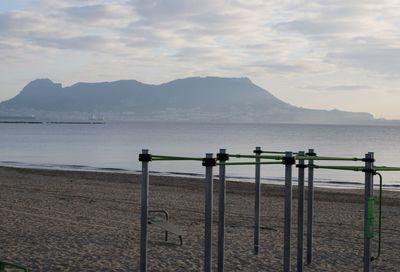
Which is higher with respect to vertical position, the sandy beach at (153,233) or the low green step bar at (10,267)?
the low green step bar at (10,267)

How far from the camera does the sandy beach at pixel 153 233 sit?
31.9 ft

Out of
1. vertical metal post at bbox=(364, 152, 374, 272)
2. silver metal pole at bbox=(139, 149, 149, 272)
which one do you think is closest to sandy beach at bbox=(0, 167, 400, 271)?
silver metal pole at bbox=(139, 149, 149, 272)

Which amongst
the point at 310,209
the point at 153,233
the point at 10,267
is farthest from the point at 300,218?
the point at 153,233

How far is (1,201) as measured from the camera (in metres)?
17.1

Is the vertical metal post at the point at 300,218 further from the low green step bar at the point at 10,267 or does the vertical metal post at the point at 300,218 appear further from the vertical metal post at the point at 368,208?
the low green step bar at the point at 10,267

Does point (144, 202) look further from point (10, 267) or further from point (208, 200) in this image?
point (10, 267)

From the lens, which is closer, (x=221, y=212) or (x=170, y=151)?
(x=221, y=212)

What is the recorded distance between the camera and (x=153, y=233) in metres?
12.5

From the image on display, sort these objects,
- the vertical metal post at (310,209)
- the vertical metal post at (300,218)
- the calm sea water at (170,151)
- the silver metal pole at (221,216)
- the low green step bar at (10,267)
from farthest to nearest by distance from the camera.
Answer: the calm sea water at (170,151) → the vertical metal post at (310,209) → the vertical metal post at (300,218) → the silver metal pole at (221,216) → the low green step bar at (10,267)

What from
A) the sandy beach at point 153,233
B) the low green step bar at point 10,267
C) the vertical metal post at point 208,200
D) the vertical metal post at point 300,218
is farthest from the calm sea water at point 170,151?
the low green step bar at point 10,267

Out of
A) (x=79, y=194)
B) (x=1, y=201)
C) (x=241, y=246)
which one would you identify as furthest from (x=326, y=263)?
(x=79, y=194)

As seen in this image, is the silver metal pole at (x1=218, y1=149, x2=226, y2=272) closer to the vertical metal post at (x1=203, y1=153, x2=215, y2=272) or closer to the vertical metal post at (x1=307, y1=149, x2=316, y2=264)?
the vertical metal post at (x1=203, y1=153, x2=215, y2=272)

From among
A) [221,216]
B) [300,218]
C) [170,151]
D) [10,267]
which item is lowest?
[10,267]

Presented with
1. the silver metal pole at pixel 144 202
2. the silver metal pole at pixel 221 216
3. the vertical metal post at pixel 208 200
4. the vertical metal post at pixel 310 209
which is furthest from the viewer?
the vertical metal post at pixel 310 209
